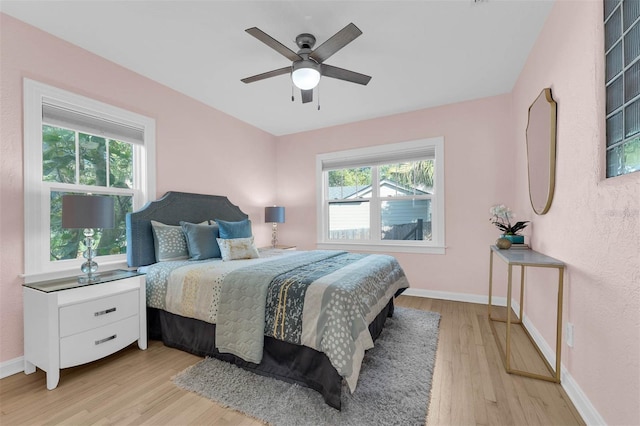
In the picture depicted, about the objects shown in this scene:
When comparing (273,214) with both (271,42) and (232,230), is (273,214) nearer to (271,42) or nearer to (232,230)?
(232,230)

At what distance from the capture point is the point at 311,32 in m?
2.30

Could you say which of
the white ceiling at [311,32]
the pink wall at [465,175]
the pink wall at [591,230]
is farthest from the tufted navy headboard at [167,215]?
the pink wall at [591,230]

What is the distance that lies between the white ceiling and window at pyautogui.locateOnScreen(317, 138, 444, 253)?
0.94 m

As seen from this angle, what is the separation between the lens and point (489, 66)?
284 cm

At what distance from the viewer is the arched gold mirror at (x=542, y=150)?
2.03 metres

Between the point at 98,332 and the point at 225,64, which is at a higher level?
the point at 225,64

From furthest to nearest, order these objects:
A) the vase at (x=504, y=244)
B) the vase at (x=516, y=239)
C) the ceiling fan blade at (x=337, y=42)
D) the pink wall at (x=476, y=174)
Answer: the vase at (x=516, y=239), the vase at (x=504, y=244), the ceiling fan blade at (x=337, y=42), the pink wall at (x=476, y=174)

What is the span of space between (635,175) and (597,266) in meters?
0.55

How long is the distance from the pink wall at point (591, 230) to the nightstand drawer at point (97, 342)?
3100 mm

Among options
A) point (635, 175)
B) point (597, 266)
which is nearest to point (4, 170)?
point (635, 175)

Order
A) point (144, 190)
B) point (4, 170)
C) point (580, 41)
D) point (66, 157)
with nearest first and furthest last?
point (580, 41)
point (4, 170)
point (66, 157)
point (144, 190)

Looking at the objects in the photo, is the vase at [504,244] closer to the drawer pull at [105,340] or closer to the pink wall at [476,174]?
the pink wall at [476,174]

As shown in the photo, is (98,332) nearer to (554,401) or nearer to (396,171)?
(554,401)

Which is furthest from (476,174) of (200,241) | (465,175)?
(200,241)
